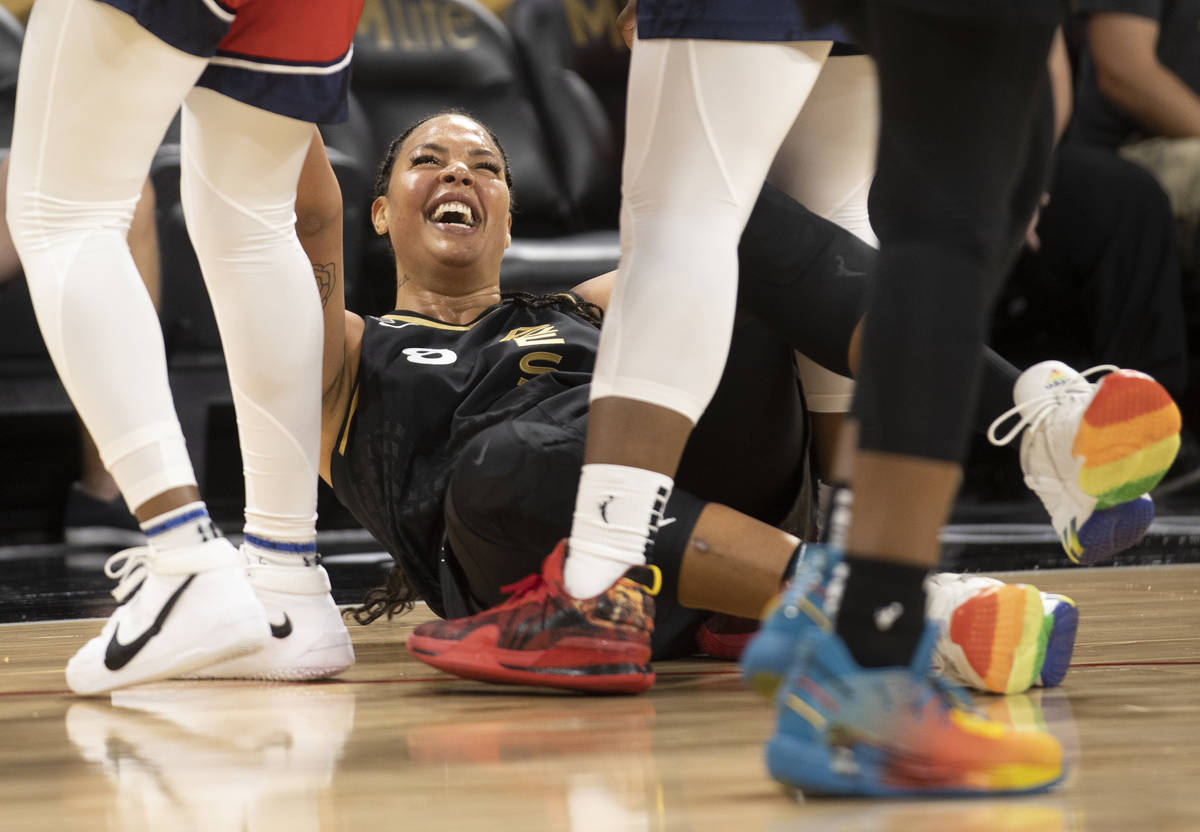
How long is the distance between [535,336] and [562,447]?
32 cm

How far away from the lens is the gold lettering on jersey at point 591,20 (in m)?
4.07

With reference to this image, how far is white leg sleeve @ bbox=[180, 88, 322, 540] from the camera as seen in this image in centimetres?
142

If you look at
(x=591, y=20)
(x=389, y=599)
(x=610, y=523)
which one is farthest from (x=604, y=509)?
(x=591, y=20)

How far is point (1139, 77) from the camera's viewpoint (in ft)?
11.9

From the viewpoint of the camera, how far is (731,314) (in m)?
1.27

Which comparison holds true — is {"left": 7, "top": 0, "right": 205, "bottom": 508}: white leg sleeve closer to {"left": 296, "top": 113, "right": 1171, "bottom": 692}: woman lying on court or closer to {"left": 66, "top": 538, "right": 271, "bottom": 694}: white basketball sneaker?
{"left": 66, "top": 538, "right": 271, "bottom": 694}: white basketball sneaker

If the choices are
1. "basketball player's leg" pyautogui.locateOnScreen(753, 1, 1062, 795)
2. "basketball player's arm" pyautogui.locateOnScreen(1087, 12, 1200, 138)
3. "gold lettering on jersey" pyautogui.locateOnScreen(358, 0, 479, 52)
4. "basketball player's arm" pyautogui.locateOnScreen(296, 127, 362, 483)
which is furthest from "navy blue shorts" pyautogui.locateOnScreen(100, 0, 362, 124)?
"basketball player's arm" pyautogui.locateOnScreen(1087, 12, 1200, 138)

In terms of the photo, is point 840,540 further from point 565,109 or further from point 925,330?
point 565,109

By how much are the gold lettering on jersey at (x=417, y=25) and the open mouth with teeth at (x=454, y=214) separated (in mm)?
1829

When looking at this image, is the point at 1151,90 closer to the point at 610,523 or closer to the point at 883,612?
the point at 610,523

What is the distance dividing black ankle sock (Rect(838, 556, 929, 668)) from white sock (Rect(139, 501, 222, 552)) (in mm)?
661

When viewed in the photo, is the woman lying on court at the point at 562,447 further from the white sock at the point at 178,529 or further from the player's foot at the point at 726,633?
the white sock at the point at 178,529

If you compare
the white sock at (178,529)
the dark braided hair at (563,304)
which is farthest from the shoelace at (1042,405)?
the white sock at (178,529)

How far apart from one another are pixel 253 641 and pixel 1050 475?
722 mm
